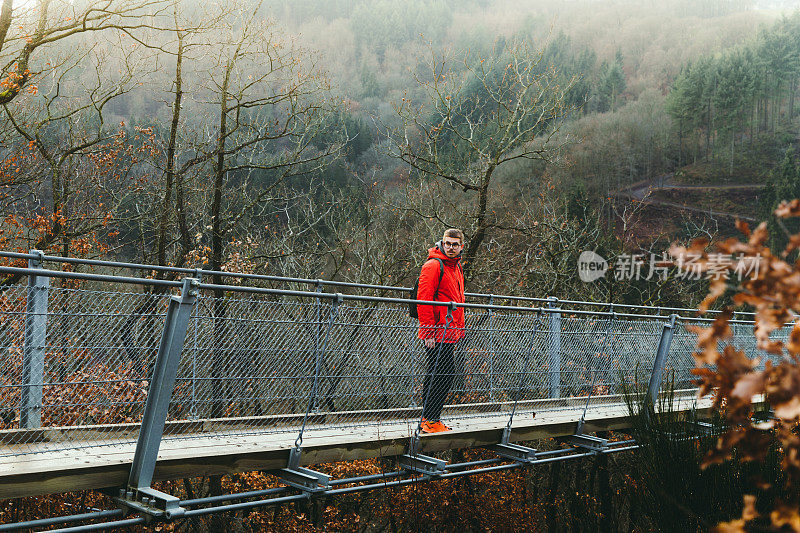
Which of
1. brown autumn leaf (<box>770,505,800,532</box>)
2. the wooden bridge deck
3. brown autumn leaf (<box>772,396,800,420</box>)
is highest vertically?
brown autumn leaf (<box>772,396,800,420</box>)

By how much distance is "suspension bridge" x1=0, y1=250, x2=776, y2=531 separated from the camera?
4992 mm

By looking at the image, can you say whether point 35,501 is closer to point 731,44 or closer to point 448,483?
point 448,483

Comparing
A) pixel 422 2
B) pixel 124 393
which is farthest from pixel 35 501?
pixel 422 2

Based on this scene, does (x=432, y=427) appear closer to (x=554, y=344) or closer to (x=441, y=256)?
(x=441, y=256)

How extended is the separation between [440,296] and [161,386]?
3.07 m

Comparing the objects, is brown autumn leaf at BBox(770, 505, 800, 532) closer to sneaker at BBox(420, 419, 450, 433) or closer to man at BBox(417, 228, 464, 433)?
man at BBox(417, 228, 464, 433)

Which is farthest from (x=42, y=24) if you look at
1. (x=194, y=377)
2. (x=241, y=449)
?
(x=241, y=449)

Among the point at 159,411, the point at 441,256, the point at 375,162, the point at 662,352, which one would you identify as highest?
the point at 375,162

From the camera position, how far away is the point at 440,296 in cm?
734

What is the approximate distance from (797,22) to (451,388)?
71663 millimetres

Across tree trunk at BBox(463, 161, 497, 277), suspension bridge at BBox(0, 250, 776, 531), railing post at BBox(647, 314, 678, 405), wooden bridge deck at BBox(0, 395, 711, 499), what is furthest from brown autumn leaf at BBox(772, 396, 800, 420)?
tree trunk at BBox(463, 161, 497, 277)

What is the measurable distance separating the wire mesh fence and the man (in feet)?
0.27

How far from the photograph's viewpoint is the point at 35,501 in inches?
672

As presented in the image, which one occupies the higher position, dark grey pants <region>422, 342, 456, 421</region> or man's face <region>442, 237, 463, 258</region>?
man's face <region>442, 237, 463, 258</region>
